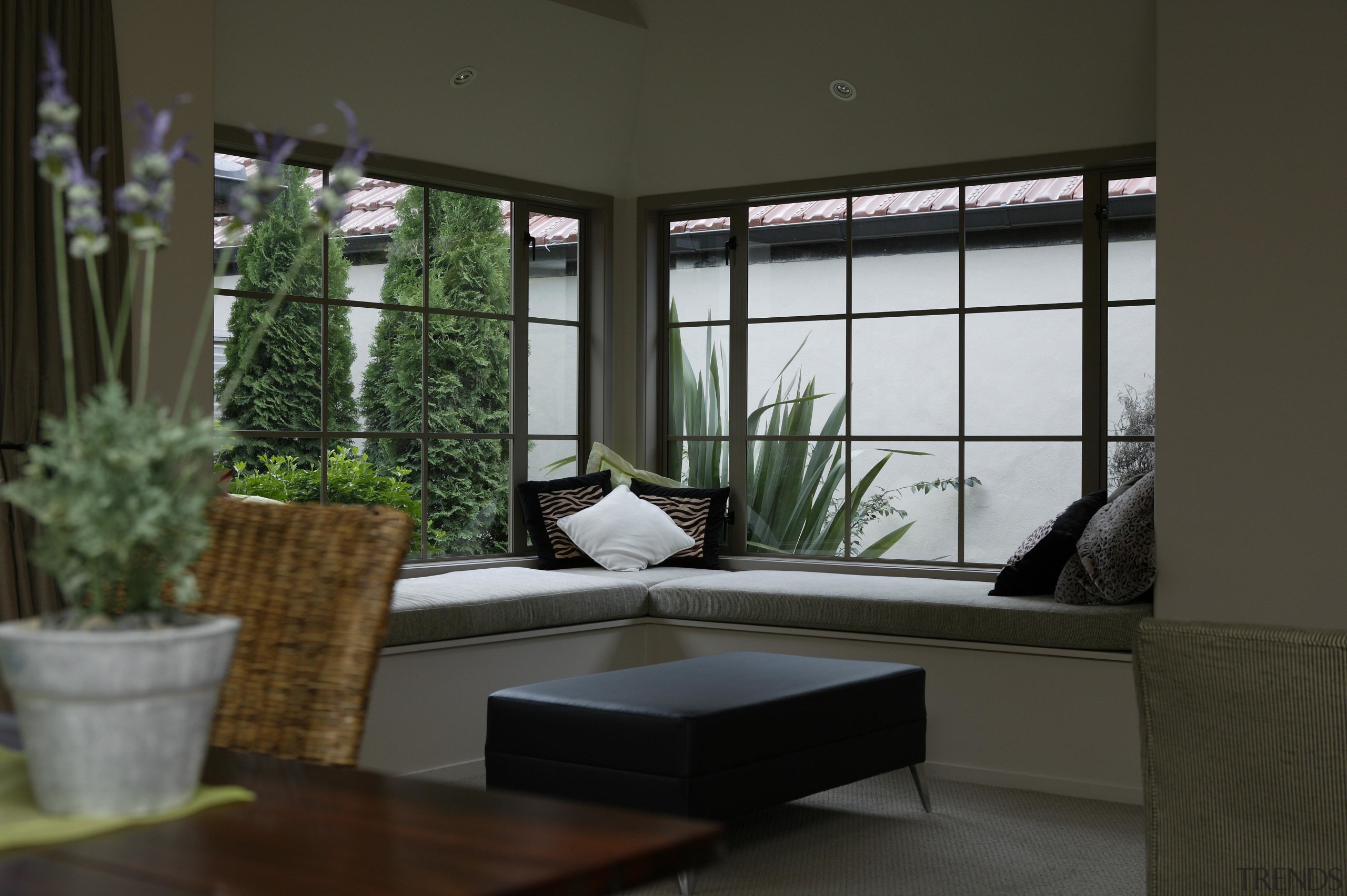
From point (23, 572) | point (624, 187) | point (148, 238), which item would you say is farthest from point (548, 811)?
point (624, 187)

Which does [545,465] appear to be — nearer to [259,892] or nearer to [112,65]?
[112,65]

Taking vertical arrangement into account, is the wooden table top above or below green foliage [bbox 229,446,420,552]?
below

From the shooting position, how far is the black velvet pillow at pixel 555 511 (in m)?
5.61

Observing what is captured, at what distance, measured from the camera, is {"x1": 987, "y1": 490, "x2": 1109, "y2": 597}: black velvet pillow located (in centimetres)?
450

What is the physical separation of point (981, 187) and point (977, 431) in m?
1.02

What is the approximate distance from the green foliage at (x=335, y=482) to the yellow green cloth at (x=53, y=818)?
12.6ft

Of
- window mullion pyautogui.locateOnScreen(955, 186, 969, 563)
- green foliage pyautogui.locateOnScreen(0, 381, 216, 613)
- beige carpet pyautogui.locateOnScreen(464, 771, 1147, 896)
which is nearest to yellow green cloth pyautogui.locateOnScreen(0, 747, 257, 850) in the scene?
green foliage pyautogui.locateOnScreen(0, 381, 216, 613)

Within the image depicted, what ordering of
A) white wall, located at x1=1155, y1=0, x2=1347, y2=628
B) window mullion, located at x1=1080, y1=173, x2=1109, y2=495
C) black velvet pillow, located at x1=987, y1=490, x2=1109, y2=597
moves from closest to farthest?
white wall, located at x1=1155, y1=0, x2=1347, y2=628 < black velvet pillow, located at x1=987, y1=490, x2=1109, y2=597 < window mullion, located at x1=1080, y1=173, x2=1109, y2=495

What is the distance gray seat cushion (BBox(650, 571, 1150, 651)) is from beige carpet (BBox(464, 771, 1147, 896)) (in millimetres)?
536

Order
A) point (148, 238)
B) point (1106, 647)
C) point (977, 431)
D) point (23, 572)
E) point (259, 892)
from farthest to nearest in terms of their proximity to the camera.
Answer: point (977, 431)
point (1106, 647)
point (23, 572)
point (148, 238)
point (259, 892)

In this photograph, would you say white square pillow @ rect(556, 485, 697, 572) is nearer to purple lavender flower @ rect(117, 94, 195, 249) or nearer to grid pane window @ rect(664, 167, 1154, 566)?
grid pane window @ rect(664, 167, 1154, 566)

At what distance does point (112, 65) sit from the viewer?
374cm

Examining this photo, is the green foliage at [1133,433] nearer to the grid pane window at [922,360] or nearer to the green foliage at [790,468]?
the grid pane window at [922,360]

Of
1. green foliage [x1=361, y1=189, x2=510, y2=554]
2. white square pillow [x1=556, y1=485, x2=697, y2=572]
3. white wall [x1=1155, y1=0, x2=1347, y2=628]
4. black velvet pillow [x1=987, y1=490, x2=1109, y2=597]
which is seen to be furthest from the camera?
white square pillow [x1=556, y1=485, x2=697, y2=572]
